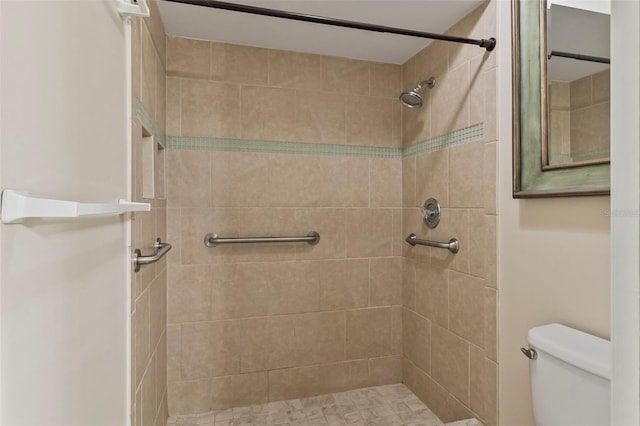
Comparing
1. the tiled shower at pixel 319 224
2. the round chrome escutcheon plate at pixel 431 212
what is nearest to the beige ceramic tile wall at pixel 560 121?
the tiled shower at pixel 319 224

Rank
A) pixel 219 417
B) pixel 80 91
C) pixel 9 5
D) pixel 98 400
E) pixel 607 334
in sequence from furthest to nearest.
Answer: pixel 219 417, pixel 607 334, pixel 98 400, pixel 80 91, pixel 9 5

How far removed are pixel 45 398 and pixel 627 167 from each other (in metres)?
0.80

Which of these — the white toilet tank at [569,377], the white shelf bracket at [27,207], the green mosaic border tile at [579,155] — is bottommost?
the white toilet tank at [569,377]

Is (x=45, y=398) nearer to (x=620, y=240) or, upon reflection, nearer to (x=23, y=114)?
(x=23, y=114)

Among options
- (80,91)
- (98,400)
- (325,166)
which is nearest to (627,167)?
(80,91)

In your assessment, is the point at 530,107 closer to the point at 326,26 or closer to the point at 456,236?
the point at 456,236

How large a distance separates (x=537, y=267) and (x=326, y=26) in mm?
1494

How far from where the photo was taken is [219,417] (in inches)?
73.9

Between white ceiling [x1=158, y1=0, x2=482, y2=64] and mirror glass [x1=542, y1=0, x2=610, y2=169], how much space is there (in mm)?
486

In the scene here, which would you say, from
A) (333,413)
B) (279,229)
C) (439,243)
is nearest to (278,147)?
(279,229)

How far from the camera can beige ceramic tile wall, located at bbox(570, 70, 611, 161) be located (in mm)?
1051

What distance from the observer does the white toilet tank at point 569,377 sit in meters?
0.91

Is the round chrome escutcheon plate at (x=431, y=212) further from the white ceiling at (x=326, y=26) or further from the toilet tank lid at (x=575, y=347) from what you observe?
the white ceiling at (x=326, y=26)

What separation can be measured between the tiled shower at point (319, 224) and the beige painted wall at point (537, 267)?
0.10m
